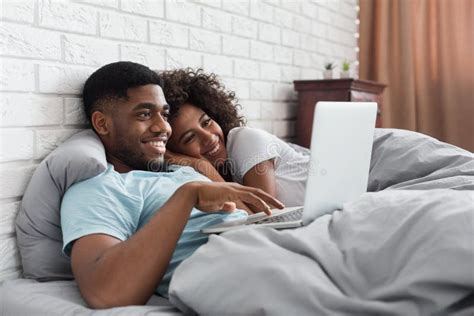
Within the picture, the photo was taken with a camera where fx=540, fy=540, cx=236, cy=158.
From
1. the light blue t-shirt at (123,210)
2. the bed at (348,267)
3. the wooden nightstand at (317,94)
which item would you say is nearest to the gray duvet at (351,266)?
the bed at (348,267)

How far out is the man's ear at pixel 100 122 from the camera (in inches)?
57.7

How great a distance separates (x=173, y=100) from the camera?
5.91 feet

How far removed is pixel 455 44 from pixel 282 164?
6.01 ft

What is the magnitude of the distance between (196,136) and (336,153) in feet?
2.49

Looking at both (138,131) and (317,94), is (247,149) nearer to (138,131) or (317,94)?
(138,131)

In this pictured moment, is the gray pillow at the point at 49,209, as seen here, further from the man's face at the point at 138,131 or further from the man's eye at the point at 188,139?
the man's eye at the point at 188,139

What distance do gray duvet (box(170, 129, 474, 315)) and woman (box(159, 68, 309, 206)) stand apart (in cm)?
73

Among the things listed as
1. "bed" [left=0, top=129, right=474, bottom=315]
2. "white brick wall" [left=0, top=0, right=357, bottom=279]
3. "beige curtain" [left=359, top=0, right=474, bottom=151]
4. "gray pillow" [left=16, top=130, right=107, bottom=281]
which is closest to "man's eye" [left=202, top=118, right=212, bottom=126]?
"white brick wall" [left=0, top=0, right=357, bottom=279]

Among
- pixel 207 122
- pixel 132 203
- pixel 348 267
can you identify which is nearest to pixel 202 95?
pixel 207 122

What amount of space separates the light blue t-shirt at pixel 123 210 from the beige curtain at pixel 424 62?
2.16 meters

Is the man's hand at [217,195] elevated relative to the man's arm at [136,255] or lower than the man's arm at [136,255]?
elevated

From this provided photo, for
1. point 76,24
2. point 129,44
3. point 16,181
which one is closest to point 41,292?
point 16,181

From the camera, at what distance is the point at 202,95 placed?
1918 mm

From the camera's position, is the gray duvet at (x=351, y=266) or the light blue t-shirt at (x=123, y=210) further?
the light blue t-shirt at (x=123, y=210)
